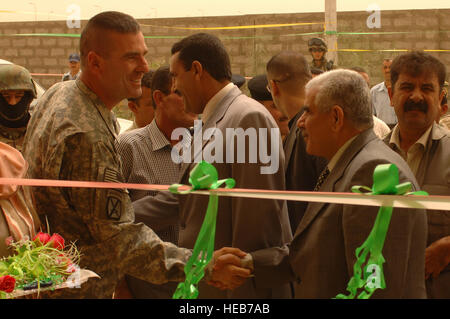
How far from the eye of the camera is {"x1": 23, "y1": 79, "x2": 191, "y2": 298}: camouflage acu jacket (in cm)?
250

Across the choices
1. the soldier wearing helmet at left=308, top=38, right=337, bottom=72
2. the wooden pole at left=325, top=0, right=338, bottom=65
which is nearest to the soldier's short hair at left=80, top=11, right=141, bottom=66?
the soldier wearing helmet at left=308, top=38, right=337, bottom=72

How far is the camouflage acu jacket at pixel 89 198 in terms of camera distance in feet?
8.20

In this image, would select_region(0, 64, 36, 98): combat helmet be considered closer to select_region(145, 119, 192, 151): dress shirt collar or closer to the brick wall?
select_region(145, 119, 192, 151): dress shirt collar

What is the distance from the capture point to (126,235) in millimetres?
2602

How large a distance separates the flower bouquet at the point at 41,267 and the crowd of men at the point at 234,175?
161 mm

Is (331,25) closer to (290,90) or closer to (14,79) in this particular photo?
(290,90)

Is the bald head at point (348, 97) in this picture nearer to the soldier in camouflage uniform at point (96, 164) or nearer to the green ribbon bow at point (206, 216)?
the green ribbon bow at point (206, 216)

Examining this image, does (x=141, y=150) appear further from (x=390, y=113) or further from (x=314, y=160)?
(x=390, y=113)

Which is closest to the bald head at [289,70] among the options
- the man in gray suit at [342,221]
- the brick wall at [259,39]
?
the man in gray suit at [342,221]

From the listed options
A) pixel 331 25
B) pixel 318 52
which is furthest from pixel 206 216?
pixel 331 25

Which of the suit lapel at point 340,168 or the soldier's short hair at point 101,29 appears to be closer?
the suit lapel at point 340,168

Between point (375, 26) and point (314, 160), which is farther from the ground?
point (375, 26)
